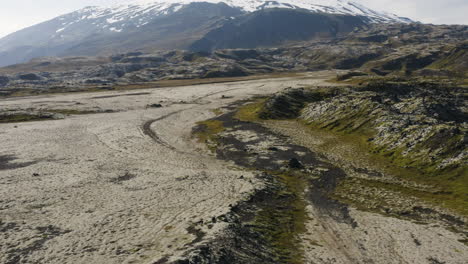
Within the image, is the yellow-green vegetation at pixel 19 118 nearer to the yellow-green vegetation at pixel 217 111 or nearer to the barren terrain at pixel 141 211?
the barren terrain at pixel 141 211

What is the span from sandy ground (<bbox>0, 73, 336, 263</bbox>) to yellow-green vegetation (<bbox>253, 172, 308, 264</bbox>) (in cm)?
406

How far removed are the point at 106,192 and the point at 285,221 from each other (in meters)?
22.3

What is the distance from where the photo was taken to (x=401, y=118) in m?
64.2

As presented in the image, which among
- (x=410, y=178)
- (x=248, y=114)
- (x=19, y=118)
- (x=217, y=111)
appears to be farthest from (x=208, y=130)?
(x=19, y=118)

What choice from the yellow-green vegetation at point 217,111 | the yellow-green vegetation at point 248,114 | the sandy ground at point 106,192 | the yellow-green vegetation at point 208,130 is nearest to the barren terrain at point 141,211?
the sandy ground at point 106,192

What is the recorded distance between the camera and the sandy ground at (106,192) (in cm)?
2853

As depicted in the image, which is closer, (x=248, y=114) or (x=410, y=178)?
(x=410, y=178)

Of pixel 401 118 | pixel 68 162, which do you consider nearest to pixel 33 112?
pixel 68 162

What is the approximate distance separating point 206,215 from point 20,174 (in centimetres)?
3164

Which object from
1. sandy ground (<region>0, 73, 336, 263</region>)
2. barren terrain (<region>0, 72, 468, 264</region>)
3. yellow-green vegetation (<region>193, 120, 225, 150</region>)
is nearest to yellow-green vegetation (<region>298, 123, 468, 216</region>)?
barren terrain (<region>0, 72, 468, 264</region>)

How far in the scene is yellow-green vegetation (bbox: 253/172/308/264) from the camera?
1116 inches

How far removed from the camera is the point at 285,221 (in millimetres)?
34156

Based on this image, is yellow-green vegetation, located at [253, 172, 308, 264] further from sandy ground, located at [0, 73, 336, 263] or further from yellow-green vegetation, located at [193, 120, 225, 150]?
yellow-green vegetation, located at [193, 120, 225, 150]

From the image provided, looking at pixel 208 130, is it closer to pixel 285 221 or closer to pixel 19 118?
pixel 285 221
